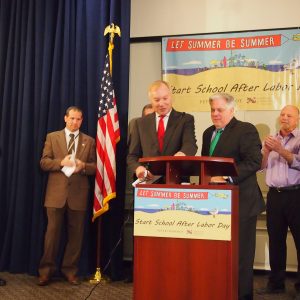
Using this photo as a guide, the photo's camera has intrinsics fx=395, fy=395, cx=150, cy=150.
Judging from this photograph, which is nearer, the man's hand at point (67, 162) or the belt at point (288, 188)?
the belt at point (288, 188)

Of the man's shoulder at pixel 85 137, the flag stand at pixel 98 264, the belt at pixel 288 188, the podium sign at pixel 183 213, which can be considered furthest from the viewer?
the man's shoulder at pixel 85 137

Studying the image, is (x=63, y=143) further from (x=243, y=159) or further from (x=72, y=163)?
(x=243, y=159)

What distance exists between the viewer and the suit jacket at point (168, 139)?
2.41 m

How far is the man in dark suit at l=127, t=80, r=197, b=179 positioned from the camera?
2.38 m

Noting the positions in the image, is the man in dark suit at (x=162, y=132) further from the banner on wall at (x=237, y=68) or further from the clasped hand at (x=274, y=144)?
the banner on wall at (x=237, y=68)

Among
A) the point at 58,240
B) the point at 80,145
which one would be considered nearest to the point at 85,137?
the point at 80,145

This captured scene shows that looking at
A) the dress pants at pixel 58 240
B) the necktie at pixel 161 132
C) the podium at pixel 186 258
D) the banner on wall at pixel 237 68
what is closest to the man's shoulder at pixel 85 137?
the dress pants at pixel 58 240

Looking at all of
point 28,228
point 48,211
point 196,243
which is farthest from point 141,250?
point 28,228

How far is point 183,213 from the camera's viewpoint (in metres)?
1.70

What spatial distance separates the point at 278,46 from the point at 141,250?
279 centimetres

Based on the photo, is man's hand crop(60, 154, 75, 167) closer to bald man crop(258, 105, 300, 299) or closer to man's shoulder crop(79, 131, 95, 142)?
man's shoulder crop(79, 131, 95, 142)

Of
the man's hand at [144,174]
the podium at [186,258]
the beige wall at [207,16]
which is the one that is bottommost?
the podium at [186,258]

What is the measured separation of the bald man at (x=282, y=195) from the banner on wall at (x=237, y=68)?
62 cm

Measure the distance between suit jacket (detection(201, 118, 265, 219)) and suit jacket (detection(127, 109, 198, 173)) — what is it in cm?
23
